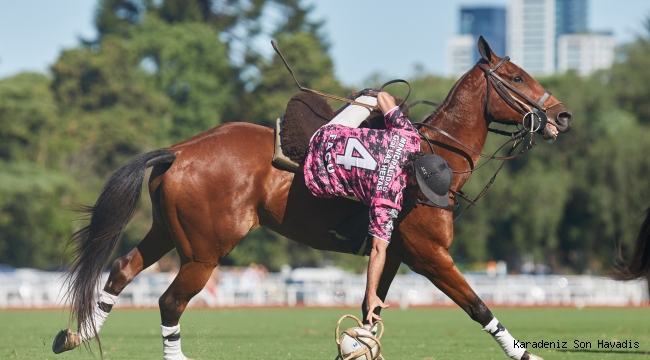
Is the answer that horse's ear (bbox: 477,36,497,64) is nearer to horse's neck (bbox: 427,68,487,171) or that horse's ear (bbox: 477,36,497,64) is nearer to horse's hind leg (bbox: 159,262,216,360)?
horse's neck (bbox: 427,68,487,171)

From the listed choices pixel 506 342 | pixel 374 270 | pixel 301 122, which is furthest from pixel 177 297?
pixel 506 342

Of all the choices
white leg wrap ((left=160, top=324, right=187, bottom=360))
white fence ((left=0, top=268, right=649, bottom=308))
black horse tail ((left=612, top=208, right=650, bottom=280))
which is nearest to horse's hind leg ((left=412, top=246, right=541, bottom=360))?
white leg wrap ((left=160, top=324, right=187, bottom=360))

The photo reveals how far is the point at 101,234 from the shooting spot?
27.1 ft

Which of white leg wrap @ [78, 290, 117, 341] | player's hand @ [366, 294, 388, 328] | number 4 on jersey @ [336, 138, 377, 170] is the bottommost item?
white leg wrap @ [78, 290, 117, 341]

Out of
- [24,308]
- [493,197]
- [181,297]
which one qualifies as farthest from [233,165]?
[493,197]

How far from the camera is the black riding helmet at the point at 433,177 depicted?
7520mm

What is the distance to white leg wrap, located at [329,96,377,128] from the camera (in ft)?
26.4

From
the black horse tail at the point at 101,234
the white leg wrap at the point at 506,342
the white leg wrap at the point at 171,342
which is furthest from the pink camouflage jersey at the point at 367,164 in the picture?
the white leg wrap at the point at 171,342

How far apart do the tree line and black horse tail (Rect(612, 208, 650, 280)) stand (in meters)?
21.6

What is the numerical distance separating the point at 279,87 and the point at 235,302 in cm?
2642

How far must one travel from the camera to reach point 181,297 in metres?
7.77

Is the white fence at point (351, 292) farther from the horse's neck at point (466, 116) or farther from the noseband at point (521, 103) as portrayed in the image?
the noseband at point (521, 103)

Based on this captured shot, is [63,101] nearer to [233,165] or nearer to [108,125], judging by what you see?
[108,125]

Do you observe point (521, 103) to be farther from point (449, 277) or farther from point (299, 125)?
point (299, 125)
